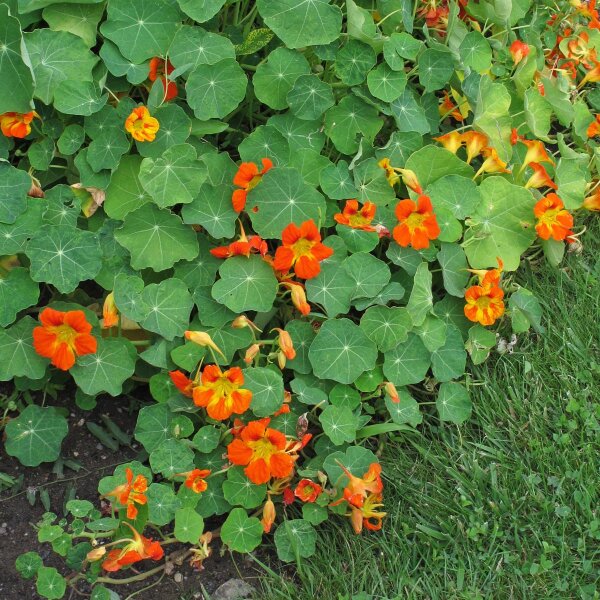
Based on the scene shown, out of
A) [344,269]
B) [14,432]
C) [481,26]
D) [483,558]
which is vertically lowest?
[14,432]

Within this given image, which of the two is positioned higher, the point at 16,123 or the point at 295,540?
the point at 16,123

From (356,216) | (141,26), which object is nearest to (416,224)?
(356,216)

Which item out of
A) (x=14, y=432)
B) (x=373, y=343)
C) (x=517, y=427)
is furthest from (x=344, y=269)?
(x=14, y=432)

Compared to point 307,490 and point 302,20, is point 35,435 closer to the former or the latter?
point 307,490

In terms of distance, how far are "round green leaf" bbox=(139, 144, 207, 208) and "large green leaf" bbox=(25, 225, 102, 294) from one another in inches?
9.1

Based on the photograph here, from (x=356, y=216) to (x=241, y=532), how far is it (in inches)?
36.6

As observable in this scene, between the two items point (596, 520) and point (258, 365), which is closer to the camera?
point (596, 520)

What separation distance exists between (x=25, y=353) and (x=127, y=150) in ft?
2.04

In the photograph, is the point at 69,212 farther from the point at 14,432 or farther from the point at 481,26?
the point at 481,26

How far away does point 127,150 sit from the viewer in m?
2.25

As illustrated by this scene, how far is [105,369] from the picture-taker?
218cm

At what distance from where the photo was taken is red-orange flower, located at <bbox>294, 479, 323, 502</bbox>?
6.86 ft

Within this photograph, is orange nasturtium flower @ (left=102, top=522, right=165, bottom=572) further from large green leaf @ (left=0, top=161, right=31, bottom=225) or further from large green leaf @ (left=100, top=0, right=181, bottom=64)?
large green leaf @ (left=100, top=0, right=181, bottom=64)

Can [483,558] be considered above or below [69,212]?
below
